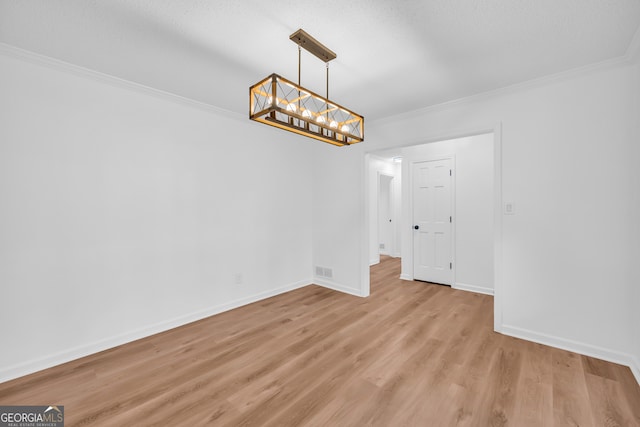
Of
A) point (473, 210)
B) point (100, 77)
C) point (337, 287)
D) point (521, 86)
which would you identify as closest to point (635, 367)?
point (473, 210)

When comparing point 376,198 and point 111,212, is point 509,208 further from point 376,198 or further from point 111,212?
point 111,212

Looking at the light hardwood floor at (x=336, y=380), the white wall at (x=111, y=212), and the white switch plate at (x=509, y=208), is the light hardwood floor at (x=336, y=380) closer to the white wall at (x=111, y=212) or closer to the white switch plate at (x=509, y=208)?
the white wall at (x=111, y=212)

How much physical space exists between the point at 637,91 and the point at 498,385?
2.68 m

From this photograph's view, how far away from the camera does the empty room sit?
1.81m

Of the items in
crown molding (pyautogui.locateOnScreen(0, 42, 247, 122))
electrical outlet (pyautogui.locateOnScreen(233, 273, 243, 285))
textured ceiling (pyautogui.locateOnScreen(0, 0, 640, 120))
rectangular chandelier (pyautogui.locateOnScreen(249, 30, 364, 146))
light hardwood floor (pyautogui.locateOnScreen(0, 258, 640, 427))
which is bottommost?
light hardwood floor (pyautogui.locateOnScreen(0, 258, 640, 427))

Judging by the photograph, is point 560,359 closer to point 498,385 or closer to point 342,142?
point 498,385

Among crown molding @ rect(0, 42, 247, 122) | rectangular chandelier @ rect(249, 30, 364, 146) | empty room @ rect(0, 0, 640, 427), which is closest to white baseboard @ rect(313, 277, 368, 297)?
empty room @ rect(0, 0, 640, 427)

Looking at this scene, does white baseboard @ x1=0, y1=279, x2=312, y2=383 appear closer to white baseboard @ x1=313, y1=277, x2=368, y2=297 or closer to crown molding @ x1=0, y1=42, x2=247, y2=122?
white baseboard @ x1=313, y1=277, x2=368, y2=297

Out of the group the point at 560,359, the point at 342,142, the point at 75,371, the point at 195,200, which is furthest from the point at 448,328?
the point at 75,371

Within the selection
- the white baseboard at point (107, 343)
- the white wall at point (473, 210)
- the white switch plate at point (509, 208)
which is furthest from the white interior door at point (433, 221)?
the white baseboard at point (107, 343)

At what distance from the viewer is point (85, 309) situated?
97.3 inches

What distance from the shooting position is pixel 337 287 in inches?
174

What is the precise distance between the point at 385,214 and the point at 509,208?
4.65m

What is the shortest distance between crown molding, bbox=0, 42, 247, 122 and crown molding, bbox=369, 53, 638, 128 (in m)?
2.48
